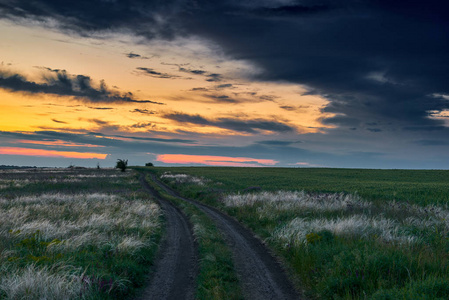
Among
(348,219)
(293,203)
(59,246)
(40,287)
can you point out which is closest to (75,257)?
(59,246)

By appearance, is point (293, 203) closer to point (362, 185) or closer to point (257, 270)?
point (257, 270)

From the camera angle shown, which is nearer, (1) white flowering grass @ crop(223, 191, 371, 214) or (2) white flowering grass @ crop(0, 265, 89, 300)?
(2) white flowering grass @ crop(0, 265, 89, 300)

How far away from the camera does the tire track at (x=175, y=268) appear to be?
8328mm

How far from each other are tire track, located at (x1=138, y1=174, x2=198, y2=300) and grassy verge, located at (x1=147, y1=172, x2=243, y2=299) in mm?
297

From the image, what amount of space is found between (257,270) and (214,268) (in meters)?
1.49

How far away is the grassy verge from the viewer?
8.06 metres

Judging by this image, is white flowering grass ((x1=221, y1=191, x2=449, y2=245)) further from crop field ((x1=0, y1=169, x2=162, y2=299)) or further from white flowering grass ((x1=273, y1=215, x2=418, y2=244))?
crop field ((x1=0, y1=169, x2=162, y2=299))

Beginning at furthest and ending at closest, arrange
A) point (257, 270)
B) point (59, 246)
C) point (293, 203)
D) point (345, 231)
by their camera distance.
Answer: point (293, 203) < point (345, 231) < point (59, 246) < point (257, 270)

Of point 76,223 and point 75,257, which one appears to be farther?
point 76,223

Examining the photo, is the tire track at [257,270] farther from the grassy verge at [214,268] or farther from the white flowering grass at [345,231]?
the white flowering grass at [345,231]

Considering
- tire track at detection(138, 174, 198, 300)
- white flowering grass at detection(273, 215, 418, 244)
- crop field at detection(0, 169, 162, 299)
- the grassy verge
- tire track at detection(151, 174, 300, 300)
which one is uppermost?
white flowering grass at detection(273, 215, 418, 244)

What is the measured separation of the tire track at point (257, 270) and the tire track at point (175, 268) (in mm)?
1616

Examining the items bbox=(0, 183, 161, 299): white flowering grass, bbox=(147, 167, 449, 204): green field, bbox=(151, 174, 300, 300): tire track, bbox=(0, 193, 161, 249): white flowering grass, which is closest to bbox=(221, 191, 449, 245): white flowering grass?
bbox=(151, 174, 300, 300): tire track

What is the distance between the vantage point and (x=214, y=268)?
9812 mm
